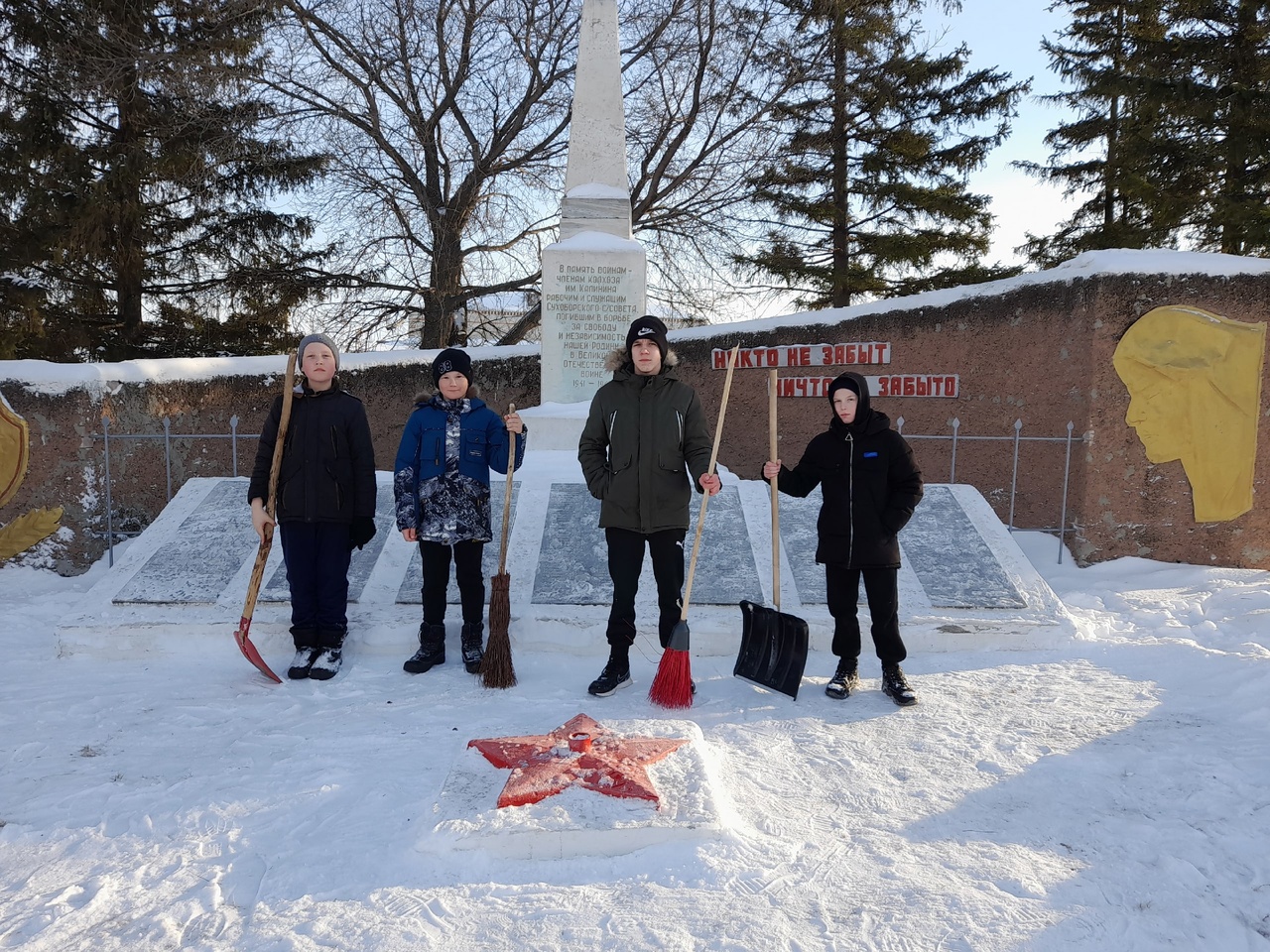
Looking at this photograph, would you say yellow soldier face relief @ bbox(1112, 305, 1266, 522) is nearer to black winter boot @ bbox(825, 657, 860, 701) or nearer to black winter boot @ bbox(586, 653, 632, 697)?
black winter boot @ bbox(825, 657, 860, 701)

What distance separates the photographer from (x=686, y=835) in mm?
2674

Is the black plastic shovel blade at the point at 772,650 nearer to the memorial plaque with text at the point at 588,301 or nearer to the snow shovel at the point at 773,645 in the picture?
the snow shovel at the point at 773,645

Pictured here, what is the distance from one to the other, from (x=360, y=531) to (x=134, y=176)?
11.9 m

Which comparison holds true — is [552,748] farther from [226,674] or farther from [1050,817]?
[226,674]

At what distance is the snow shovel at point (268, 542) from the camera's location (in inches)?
170

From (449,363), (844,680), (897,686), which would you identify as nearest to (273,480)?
(449,363)

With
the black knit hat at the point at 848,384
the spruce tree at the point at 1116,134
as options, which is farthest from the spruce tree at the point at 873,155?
the black knit hat at the point at 848,384

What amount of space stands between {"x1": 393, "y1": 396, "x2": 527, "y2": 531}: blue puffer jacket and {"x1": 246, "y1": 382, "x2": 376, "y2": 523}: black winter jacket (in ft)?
0.56

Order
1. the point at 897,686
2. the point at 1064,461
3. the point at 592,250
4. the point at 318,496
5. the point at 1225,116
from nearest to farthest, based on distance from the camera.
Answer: the point at 897,686, the point at 318,496, the point at 1064,461, the point at 592,250, the point at 1225,116

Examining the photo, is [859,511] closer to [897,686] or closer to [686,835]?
[897,686]

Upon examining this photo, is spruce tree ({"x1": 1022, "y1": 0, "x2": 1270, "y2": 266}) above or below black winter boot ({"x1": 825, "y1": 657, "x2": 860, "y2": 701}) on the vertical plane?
above

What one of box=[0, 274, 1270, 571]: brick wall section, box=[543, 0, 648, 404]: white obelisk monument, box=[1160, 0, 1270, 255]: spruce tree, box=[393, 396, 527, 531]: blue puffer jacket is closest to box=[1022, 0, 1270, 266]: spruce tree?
box=[1160, 0, 1270, 255]: spruce tree

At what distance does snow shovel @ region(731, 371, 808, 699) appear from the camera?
13.7 feet

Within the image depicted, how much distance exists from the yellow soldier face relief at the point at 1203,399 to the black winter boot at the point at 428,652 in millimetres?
5957
